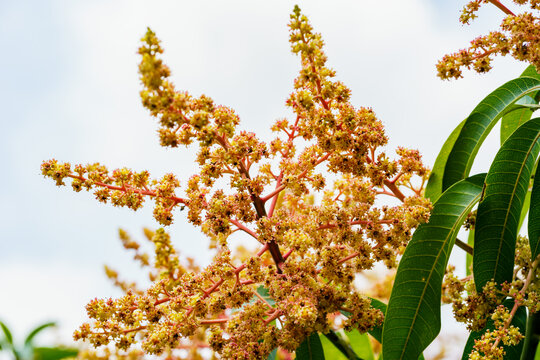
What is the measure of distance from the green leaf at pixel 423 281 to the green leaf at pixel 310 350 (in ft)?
0.83

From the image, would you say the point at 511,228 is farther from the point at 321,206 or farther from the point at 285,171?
the point at 285,171

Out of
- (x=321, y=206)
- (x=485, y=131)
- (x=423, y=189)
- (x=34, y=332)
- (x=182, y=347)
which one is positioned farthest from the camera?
(x=182, y=347)

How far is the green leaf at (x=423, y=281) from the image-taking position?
1.78m

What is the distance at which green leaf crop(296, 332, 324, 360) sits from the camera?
1.92m

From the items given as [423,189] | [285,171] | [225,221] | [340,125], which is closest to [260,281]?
[225,221]

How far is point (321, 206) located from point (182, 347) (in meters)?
1.05

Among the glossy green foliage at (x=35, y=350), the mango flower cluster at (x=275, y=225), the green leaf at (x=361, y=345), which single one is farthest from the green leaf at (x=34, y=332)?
the green leaf at (x=361, y=345)

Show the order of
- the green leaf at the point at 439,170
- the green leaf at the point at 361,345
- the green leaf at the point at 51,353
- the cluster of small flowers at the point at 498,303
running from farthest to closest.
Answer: the green leaf at the point at 361,345
the green leaf at the point at 439,170
the cluster of small flowers at the point at 498,303
the green leaf at the point at 51,353

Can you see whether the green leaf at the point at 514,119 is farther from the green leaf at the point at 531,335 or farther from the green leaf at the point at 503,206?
the green leaf at the point at 531,335

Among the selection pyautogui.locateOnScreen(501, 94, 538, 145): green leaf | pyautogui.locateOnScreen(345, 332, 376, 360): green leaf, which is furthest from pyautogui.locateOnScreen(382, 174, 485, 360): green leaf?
pyautogui.locateOnScreen(501, 94, 538, 145): green leaf

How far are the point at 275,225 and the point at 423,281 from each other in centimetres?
56

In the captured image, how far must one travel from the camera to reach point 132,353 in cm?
203

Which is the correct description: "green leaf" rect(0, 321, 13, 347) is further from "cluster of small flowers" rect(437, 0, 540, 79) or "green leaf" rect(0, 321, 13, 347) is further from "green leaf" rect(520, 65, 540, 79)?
"green leaf" rect(520, 65, 540, 79)

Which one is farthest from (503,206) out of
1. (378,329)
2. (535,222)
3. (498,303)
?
(378,329)
